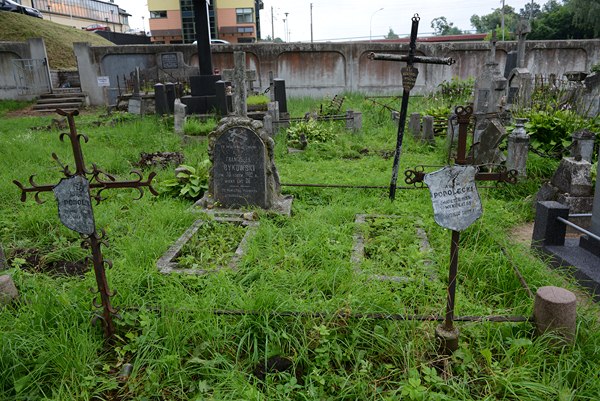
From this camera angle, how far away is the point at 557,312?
2682mm

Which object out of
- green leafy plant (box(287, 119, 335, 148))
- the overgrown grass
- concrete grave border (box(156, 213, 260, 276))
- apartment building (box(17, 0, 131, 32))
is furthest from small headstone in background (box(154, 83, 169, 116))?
apartment building (box(17, 0, 131, 32))

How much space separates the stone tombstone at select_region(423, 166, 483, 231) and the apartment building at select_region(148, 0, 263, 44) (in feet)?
132

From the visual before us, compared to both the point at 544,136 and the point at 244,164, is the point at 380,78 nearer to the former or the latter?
the point at 544,136

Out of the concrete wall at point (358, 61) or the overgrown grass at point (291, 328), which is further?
the concrete wall at point (358, 61)

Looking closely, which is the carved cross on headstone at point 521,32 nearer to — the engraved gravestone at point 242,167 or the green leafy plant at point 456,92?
the green leafy plant at point 456,92

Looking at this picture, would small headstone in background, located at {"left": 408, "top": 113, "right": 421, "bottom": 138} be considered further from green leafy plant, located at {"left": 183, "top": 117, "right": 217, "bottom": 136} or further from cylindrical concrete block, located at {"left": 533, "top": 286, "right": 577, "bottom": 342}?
cylindrical concrete block, located at {"left": 533, "top": 286, "right": 577, "bottom": 342}

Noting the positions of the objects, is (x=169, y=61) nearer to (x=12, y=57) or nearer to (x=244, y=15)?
(x=12, y=57)

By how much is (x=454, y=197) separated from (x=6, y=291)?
3.18m

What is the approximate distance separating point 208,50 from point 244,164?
784 centimetres

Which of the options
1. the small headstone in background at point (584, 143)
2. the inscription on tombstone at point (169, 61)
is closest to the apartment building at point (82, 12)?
the inscription on tombstone at point (169, 61)

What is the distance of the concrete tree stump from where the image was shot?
3148 mm

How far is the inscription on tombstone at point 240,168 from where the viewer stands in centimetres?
545

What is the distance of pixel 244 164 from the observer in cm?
554

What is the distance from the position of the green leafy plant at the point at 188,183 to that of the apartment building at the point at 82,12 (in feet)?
158
